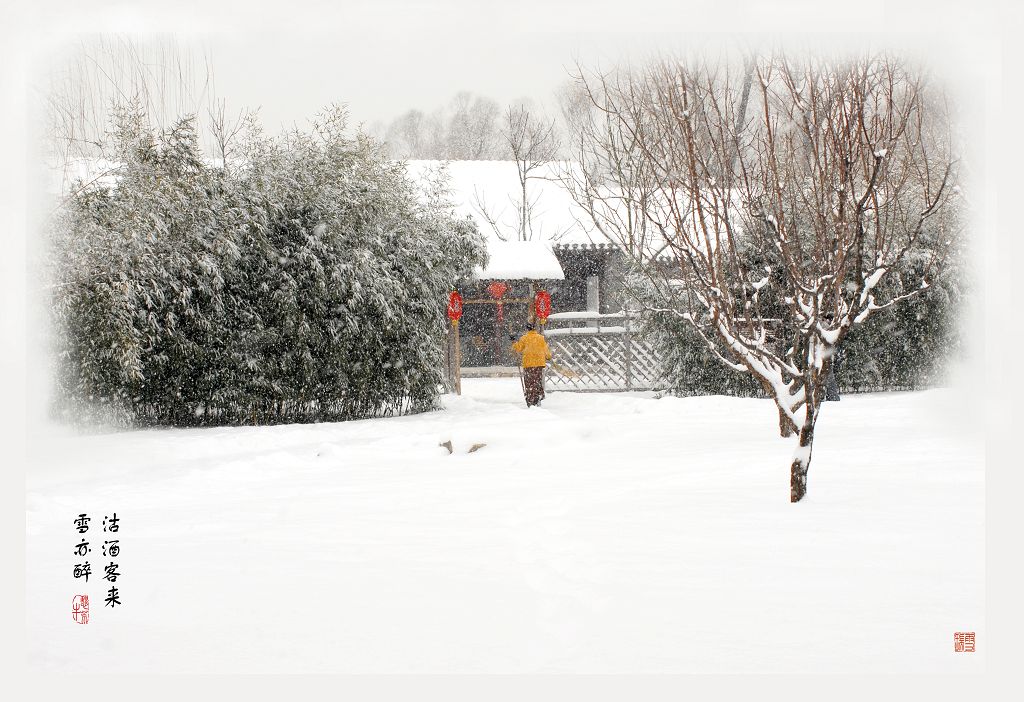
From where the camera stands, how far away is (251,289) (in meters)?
9.28

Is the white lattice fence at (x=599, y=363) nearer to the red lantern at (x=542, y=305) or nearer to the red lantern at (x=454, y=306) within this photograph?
the red lantern at (x=542, y=305)

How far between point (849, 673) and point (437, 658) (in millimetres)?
1256

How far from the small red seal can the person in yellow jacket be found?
27.5 feet

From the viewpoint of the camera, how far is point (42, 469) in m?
4.47

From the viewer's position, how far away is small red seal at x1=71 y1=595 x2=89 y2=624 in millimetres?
3008

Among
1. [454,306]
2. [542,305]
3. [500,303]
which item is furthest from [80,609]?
[500,303]

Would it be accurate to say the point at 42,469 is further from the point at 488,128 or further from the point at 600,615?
the point at 488,128

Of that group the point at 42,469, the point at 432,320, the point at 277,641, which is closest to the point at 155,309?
the point at 432,320

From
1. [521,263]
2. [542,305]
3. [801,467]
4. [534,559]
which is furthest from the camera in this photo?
[521,263]

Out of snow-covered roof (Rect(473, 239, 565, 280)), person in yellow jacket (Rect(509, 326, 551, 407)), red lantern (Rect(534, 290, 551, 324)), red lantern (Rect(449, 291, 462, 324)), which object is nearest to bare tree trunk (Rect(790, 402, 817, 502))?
person in yellow jacket (Rect(509, 326, 551, 407))

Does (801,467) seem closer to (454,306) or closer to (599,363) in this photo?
(454,306)

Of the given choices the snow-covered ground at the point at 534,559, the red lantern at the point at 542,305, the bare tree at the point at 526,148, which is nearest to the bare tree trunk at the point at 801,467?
→ the snow-covered ground at the point at 534,559

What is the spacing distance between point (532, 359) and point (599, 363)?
271 centimetres

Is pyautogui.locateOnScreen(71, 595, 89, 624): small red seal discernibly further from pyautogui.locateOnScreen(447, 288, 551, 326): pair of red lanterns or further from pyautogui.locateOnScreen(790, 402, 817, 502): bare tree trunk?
pyautogui.locateOnScreen(447, 288, 551, 326): pair of red lanterns
